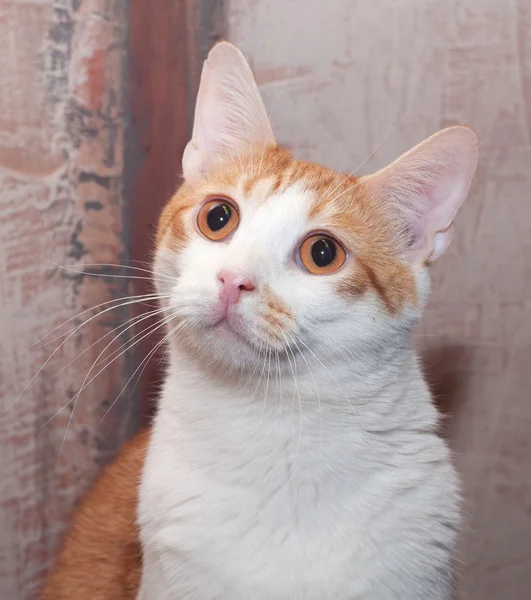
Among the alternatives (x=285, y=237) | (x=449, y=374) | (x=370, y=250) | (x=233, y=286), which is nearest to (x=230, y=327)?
(x=233, y=286)

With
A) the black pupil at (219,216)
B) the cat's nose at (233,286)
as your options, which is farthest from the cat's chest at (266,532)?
the black pupil at (219,216)

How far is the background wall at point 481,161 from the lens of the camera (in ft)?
5.42

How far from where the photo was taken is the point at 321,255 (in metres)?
1.18

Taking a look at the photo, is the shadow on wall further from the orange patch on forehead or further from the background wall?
the orange patch on forehead

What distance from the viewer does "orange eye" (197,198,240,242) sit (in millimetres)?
1233

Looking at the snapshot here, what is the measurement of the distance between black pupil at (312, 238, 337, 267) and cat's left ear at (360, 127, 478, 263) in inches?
7.4

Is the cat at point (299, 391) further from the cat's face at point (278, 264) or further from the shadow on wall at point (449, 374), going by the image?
the shadow on wall at point (449, 374)

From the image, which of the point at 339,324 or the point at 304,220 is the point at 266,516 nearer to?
the point at 339,324

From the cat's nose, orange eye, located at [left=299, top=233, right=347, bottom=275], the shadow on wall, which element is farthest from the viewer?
the shadow on wall

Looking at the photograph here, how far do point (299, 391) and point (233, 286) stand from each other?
10.1 inches

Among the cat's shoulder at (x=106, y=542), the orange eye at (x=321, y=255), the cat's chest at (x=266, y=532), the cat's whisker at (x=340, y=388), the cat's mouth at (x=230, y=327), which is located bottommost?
the cat's shoulder at (x=106, y=542)

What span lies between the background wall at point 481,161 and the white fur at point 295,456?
0.50 metres

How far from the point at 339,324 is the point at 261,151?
46 cm

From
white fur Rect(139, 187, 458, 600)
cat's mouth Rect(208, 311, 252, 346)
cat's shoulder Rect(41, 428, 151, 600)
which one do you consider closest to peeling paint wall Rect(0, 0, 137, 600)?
cat's shoulder Rect(41, 428, 151, 600)
